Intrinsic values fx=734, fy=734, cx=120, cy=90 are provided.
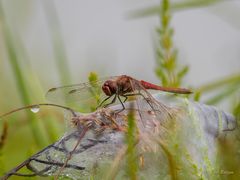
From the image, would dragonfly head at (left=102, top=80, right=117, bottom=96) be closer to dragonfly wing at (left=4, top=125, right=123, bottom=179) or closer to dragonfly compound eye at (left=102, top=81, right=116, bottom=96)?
dragonfly compound eye at (left=102, top=81, right=116, bottom=96)

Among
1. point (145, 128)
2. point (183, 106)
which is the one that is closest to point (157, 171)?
point (145, 128)

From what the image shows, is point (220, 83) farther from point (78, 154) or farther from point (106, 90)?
point (78, 154)

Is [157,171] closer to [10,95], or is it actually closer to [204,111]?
[204,111]

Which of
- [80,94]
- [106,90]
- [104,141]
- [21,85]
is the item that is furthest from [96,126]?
[21,85]

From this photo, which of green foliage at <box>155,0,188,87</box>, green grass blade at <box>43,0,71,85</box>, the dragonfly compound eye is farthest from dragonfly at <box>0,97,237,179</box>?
green grass blade at <box>43,0,71,85</box>

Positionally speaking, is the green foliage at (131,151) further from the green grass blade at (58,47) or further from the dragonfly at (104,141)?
the green grass blade at (58,47)

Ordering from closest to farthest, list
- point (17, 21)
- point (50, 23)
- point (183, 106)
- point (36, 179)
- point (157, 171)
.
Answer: point (157, 171), point (183, 106), point (36, 179), point (50, 23), point (17, 21)

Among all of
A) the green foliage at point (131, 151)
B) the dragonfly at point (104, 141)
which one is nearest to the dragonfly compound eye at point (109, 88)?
the dragonfly at point (104, 141)
